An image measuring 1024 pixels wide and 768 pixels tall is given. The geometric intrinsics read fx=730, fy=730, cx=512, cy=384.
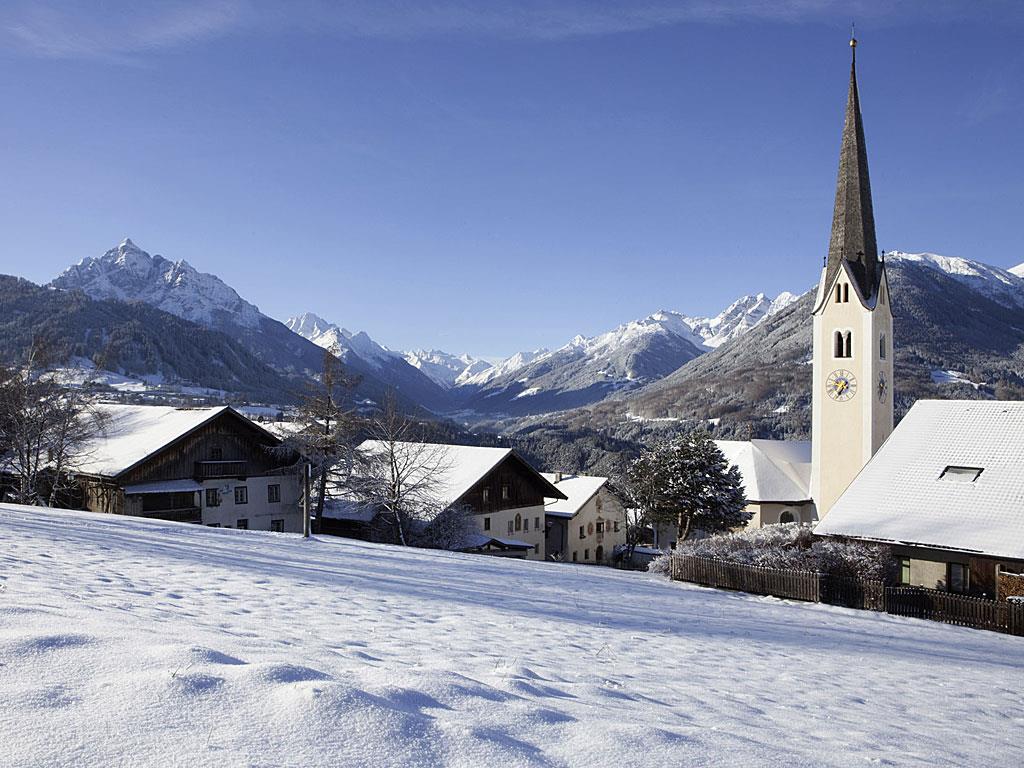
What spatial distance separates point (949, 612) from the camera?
68.5 feet

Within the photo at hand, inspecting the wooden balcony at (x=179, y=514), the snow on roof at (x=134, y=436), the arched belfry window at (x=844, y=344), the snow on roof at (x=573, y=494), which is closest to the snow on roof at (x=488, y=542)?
the snow on roof at (x=573, y=494)

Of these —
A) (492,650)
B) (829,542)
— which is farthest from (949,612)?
(492,650)

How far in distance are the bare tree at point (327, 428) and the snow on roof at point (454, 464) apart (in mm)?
2903

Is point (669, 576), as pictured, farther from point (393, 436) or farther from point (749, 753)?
point (749, 753)

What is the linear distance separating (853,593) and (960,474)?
7.36 metres

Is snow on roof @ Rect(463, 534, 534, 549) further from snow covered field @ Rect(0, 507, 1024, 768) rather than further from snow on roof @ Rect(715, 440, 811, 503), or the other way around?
snow on roof @ Rect(715, 440, 811, 503)

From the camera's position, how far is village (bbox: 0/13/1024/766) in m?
5.35

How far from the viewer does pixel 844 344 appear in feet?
147

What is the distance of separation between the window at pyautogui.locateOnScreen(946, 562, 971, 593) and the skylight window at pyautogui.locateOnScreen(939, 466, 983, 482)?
12.2 ft

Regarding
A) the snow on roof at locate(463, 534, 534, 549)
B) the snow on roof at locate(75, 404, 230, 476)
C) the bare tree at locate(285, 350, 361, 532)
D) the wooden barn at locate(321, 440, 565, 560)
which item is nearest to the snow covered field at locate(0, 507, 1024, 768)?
the bare tree at locate(285, 350, 361, 532)

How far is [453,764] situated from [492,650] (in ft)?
16.9

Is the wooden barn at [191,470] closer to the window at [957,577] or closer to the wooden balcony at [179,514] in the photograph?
the wooden balcony at [179,514]

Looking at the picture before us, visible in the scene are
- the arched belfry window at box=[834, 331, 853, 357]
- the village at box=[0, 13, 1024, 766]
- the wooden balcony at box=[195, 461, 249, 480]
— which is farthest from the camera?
the arched belfry window at box=[834, 331, 853, 357]

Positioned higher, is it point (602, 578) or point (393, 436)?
point (393, 436)
